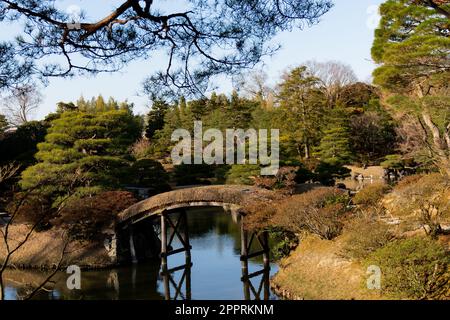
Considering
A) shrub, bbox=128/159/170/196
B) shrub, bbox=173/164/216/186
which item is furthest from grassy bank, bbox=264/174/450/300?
shrub, bbox=173/164/216/186

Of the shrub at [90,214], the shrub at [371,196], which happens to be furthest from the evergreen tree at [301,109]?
the shrub at [371,196]

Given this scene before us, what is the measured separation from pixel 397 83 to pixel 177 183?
60.9ft

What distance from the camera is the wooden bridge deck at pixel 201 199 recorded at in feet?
47.4

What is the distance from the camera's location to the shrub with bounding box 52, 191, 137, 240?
16.4 meters

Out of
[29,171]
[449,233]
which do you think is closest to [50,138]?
[29,171]

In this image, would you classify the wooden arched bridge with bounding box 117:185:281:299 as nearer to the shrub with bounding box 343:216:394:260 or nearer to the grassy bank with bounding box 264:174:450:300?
the grassy bank with bounding box 264:174:450:300

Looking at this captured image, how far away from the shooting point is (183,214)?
17.0 m

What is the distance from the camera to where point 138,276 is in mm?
15156

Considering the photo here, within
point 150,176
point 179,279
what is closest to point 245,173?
point 150,176

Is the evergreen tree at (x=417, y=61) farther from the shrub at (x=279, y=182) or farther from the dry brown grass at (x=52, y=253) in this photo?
the dry brown grass at (x=52, y=253)

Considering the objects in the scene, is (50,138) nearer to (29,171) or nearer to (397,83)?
(29,171)

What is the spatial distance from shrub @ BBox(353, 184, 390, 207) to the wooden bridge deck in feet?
6.89

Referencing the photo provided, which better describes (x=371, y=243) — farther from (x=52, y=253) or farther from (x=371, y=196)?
(x=52, y=253)
